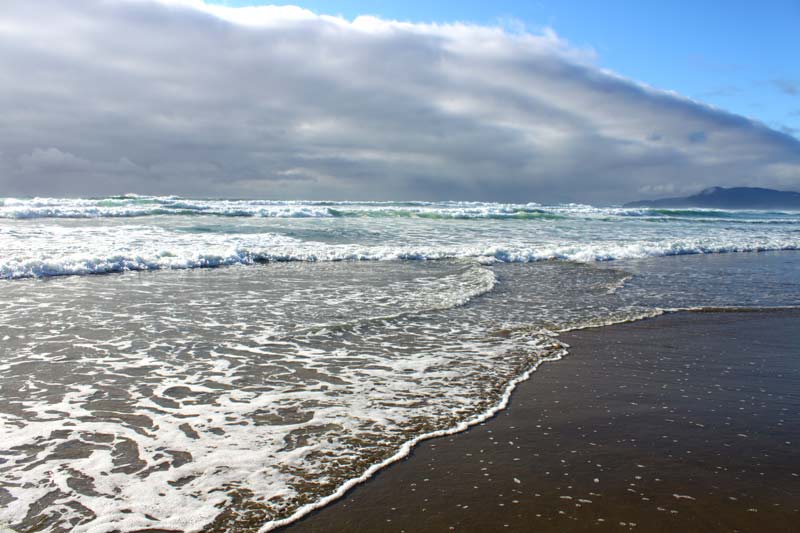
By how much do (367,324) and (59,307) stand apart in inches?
200

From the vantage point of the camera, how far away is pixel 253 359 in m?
6.47

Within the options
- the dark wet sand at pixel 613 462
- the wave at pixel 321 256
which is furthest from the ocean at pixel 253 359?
the dark wet sand at pixel 613 462

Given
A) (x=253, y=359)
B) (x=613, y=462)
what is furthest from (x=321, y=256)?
(x=613, y=462)

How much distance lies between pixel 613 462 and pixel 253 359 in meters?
4.04

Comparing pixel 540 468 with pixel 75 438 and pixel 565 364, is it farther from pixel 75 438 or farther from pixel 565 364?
pixel 75 438

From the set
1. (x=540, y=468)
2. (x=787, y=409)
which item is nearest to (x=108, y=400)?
(x=540, y=468)

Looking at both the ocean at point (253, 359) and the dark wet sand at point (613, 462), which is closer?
the dark wet sand at point (613, 462)

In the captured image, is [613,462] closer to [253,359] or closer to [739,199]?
[253,359]

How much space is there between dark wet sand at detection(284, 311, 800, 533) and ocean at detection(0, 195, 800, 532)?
315 mm

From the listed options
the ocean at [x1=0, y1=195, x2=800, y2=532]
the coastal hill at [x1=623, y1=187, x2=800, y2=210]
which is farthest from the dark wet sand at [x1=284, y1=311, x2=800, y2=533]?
the coastal hill at [x1=623, y1=187, x2=800, y2=210]

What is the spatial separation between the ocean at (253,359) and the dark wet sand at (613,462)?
1.03 ft

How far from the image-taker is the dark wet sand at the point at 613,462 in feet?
10.5

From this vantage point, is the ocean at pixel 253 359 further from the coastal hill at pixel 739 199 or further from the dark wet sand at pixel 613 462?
the coastal hill at pixel 739 199

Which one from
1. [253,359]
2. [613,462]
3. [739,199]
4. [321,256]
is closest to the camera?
[613,462]
